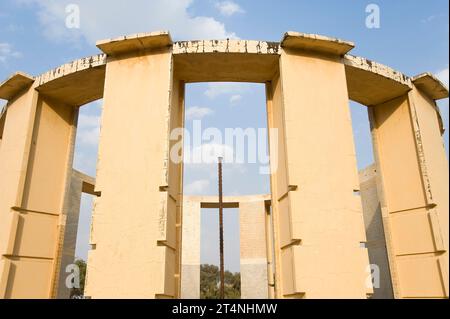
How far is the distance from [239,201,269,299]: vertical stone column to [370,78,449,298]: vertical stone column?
10.4 meters

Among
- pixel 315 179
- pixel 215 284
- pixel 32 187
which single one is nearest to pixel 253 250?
pixel 32 187

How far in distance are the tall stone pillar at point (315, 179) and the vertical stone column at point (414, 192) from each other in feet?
7.23

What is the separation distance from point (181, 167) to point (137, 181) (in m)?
1.18

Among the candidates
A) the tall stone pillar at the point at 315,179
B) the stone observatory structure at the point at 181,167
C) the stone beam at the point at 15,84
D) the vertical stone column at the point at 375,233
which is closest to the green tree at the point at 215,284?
the vertical stone column at the point at 375,233

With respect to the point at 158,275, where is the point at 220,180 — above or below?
above

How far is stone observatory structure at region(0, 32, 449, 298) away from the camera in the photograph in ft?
20.1

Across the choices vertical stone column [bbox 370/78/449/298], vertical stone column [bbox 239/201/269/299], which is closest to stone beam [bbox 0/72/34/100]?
vertical stone column [bbox 370/78/449/298]

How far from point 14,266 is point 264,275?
43.4 feet

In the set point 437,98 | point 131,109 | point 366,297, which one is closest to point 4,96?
point 131,109

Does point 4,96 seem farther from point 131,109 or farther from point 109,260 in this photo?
point 109,260

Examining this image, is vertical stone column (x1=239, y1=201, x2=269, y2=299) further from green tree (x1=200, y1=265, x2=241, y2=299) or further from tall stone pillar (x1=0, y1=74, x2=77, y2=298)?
green tree (x1=200, y1=265, x2=241, y2=299)

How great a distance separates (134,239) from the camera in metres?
6.14

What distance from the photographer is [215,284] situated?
129 feet

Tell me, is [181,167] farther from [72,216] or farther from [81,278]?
[81,278]
